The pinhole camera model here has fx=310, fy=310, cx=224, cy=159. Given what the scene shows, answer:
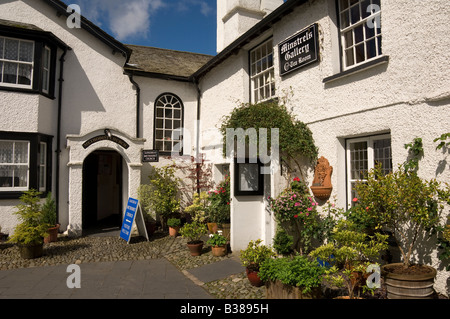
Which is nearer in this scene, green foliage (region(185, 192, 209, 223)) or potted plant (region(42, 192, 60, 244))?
potted plant (region(42, 192, 60, 244))

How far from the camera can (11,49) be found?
8.98m

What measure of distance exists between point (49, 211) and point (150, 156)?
134 inches

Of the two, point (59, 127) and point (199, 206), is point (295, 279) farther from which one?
point (59, 127)

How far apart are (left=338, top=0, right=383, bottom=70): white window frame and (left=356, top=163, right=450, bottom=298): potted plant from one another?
2.37 meters

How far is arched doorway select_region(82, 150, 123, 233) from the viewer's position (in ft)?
38.0

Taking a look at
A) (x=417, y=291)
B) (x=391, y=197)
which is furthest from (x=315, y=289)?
(x=391, y=197)

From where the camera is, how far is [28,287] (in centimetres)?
535

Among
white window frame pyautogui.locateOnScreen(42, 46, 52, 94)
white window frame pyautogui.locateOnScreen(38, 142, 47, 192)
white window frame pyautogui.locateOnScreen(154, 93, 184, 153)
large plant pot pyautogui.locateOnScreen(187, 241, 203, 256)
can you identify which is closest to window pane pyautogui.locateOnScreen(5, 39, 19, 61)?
white window frame pyautogui.locateOnScreen(42, 46, 52, 94)

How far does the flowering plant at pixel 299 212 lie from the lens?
6.14 meters

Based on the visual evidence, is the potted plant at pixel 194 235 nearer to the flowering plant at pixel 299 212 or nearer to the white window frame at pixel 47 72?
the flowering plant at pixel 299 212

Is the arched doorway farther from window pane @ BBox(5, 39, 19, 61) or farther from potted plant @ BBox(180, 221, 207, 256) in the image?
potted plant @ BBox(180, 221, 207, 256)
